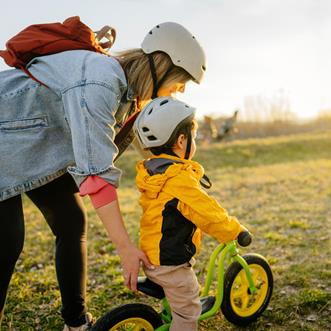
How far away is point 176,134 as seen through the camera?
2.62 m

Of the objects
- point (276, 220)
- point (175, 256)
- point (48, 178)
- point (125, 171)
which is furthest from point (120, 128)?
point (125, 171)

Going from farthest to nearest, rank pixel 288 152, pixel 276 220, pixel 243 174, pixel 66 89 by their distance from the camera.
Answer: pixel 288 152
pixel 243 174
pixel 276 220
pixel 66 89

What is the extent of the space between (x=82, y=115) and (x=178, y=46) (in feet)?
2.24

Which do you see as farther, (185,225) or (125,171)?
(125,171)

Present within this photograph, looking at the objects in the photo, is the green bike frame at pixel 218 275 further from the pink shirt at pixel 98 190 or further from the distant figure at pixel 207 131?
the distant figure at pixel 207 131

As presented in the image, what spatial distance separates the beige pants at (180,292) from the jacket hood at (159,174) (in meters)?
0.43

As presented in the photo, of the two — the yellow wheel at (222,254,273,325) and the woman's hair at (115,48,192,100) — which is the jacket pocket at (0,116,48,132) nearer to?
the woman's hair at (115,48,192,100)

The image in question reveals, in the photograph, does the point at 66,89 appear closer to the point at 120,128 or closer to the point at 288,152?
the point at 120,128

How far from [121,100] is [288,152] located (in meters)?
16.0

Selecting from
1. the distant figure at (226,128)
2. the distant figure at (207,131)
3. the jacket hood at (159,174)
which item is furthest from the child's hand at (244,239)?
the distant figure at (226,128)

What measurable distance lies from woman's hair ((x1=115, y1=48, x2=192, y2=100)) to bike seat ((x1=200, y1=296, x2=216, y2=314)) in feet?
4.39

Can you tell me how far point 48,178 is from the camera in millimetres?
2541

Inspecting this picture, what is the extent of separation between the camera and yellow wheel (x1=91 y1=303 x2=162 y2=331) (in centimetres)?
250

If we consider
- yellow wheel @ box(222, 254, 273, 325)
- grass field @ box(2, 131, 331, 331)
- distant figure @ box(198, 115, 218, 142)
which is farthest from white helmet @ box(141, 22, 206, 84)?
distant figure @ box(198, 115, 218, 142)
